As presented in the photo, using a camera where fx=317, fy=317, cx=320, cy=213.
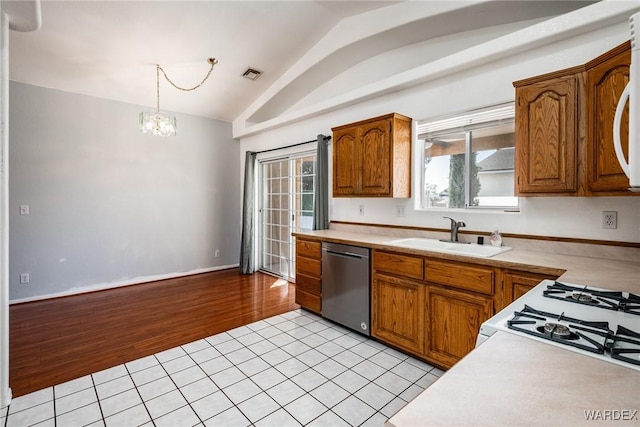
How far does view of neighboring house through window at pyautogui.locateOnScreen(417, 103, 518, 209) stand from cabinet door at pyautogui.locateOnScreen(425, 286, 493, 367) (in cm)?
103

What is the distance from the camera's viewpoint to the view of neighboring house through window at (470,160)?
277cm

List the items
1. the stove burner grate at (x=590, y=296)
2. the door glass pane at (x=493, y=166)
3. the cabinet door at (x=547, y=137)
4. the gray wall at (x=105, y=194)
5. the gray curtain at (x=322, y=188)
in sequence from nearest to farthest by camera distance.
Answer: the stove burner grate at (x=590, y=296)
the cabinet door at (x=547, y=137)
the door glass pane at (x=493, y=166)
the gray wall at (x=105, y=194)
the gray curtain at (x=322, y=188)

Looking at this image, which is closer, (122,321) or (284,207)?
(122,321)

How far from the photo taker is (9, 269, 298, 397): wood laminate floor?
2590mm

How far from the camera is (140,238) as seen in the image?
4.88 m

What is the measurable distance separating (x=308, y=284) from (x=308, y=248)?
1.35 feet

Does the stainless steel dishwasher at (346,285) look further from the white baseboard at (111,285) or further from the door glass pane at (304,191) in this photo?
the white baseboard at (111,285)

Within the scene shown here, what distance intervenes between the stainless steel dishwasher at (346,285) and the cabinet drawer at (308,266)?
11 centimetres

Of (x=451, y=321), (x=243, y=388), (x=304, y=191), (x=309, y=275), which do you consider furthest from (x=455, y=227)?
(x=304, y=191)

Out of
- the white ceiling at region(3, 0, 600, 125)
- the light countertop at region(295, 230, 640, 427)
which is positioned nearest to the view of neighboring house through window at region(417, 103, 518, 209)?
the white ceiling at region(3, 0, 600, 125)

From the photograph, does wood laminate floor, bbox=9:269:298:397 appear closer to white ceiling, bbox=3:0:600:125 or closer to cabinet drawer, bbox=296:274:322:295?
cabinet drawer, bbox=296:274:322:295

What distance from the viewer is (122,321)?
3453mm

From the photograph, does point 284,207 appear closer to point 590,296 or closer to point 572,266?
point 572,266

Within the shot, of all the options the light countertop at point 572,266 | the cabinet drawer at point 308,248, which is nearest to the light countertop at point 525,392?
the light countertop at point 572,266
